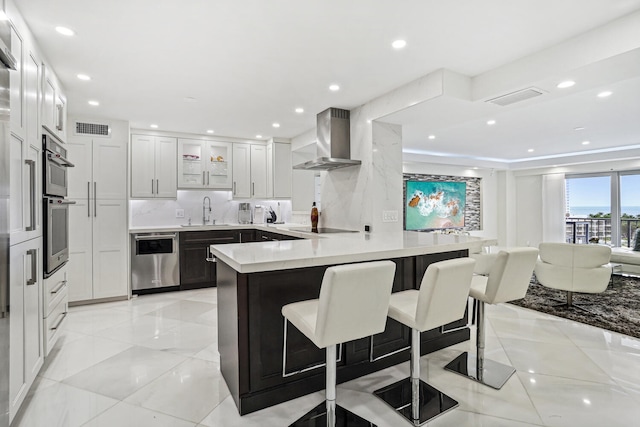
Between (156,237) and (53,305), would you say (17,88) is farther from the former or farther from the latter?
(156,237)

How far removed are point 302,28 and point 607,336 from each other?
12.6 ft

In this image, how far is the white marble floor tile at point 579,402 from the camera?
184 centimetres

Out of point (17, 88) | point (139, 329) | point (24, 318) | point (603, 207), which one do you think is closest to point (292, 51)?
point (17, 88)

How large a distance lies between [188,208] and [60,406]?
3809 millimetres

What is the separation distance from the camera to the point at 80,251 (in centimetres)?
411

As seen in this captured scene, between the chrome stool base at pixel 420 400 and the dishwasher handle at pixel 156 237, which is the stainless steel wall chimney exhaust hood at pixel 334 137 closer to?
the dishwasher handle at pixel 156 237

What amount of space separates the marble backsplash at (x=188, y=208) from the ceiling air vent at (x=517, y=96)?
3.92m

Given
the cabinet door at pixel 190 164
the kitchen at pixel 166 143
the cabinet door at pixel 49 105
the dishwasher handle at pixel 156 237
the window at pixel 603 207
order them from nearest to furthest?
the cabinet door at pixel 49 105
the kitchen at pixel 166 143
the dishwasher handle at pixel 156 237
the cabinet door at pixel 190 164
the window at pixel 603 207

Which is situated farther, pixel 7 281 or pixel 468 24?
pixel 468 24

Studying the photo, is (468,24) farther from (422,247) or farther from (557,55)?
(422,247)

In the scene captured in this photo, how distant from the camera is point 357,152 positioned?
3.93 meters

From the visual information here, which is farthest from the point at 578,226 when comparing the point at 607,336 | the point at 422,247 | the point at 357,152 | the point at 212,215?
the point at 212,215

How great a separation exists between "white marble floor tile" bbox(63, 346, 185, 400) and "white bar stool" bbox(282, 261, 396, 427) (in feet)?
4.05

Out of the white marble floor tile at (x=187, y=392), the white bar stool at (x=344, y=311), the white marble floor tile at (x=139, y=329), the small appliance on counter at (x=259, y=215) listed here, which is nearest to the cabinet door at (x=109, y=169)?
the white marble floor tile at (x=139, y=329)
